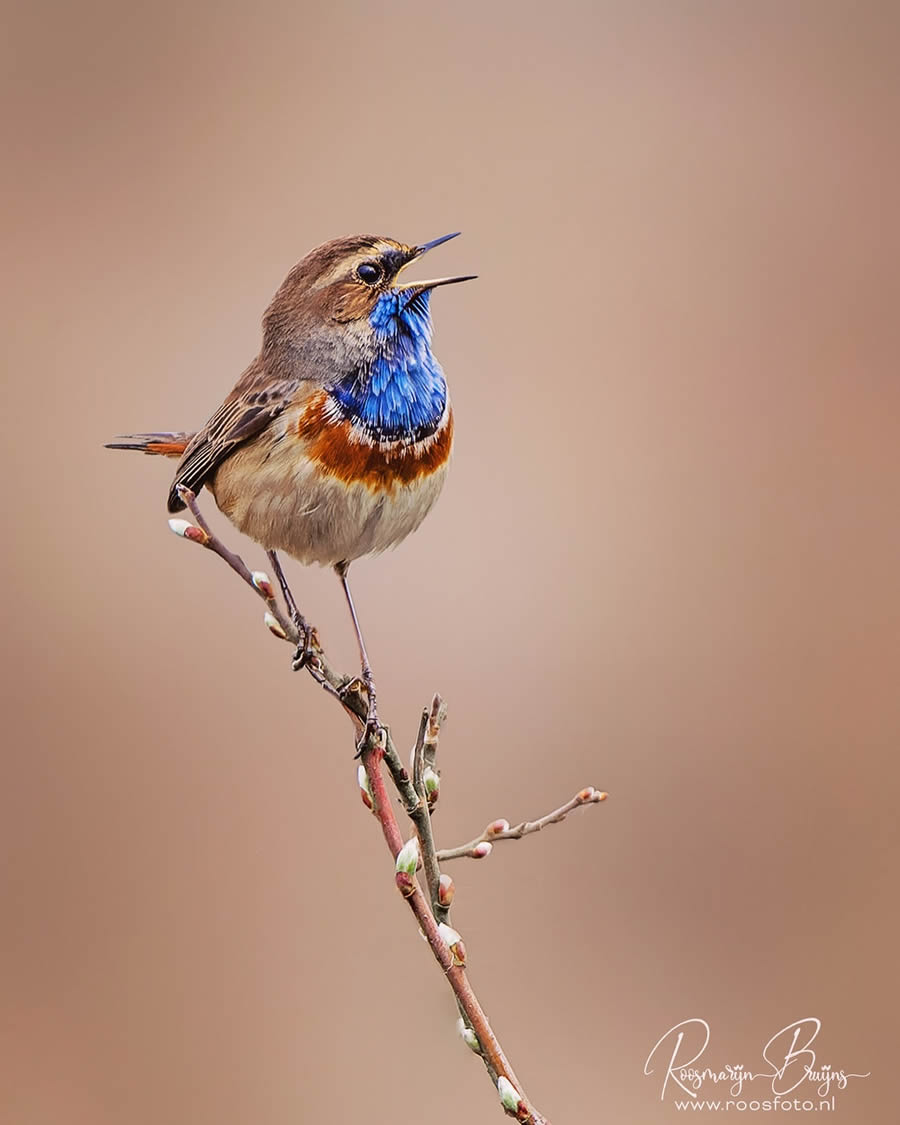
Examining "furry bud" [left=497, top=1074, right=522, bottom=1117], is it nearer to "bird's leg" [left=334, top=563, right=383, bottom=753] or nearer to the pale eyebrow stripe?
"bird's leg" [left=334, top=563, right=383, bottom=753]

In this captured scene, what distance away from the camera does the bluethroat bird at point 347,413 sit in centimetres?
170

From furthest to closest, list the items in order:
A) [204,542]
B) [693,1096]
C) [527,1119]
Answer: [693,1096] < [204,542] < [527,1119]

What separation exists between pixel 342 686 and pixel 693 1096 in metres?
1.36

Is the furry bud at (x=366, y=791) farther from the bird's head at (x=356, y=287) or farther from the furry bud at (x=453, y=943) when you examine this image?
the bird's head at (x=356, y=287)

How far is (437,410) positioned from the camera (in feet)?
5.70

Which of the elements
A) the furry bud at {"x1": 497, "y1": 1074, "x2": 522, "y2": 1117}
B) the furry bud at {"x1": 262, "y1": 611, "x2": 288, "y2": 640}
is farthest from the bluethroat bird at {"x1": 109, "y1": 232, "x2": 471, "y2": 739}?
the furry bud at {"x1": 497, "y1": 1074, "x2": 522, "y2": 1117}

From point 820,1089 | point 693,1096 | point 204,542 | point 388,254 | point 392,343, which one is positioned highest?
point 388,254

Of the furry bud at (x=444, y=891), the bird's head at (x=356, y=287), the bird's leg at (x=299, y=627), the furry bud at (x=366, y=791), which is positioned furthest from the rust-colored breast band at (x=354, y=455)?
the furry bud at (x=444, y=891)

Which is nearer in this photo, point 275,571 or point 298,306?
point 298,306

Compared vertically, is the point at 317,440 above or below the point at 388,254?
below

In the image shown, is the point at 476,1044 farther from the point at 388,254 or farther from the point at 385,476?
the point at 388,254

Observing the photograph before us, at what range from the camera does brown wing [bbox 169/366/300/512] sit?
179 cm

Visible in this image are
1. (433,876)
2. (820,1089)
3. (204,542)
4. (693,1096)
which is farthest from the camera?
(820,1089)

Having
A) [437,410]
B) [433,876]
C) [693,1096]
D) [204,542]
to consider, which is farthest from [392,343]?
[693,1096]
